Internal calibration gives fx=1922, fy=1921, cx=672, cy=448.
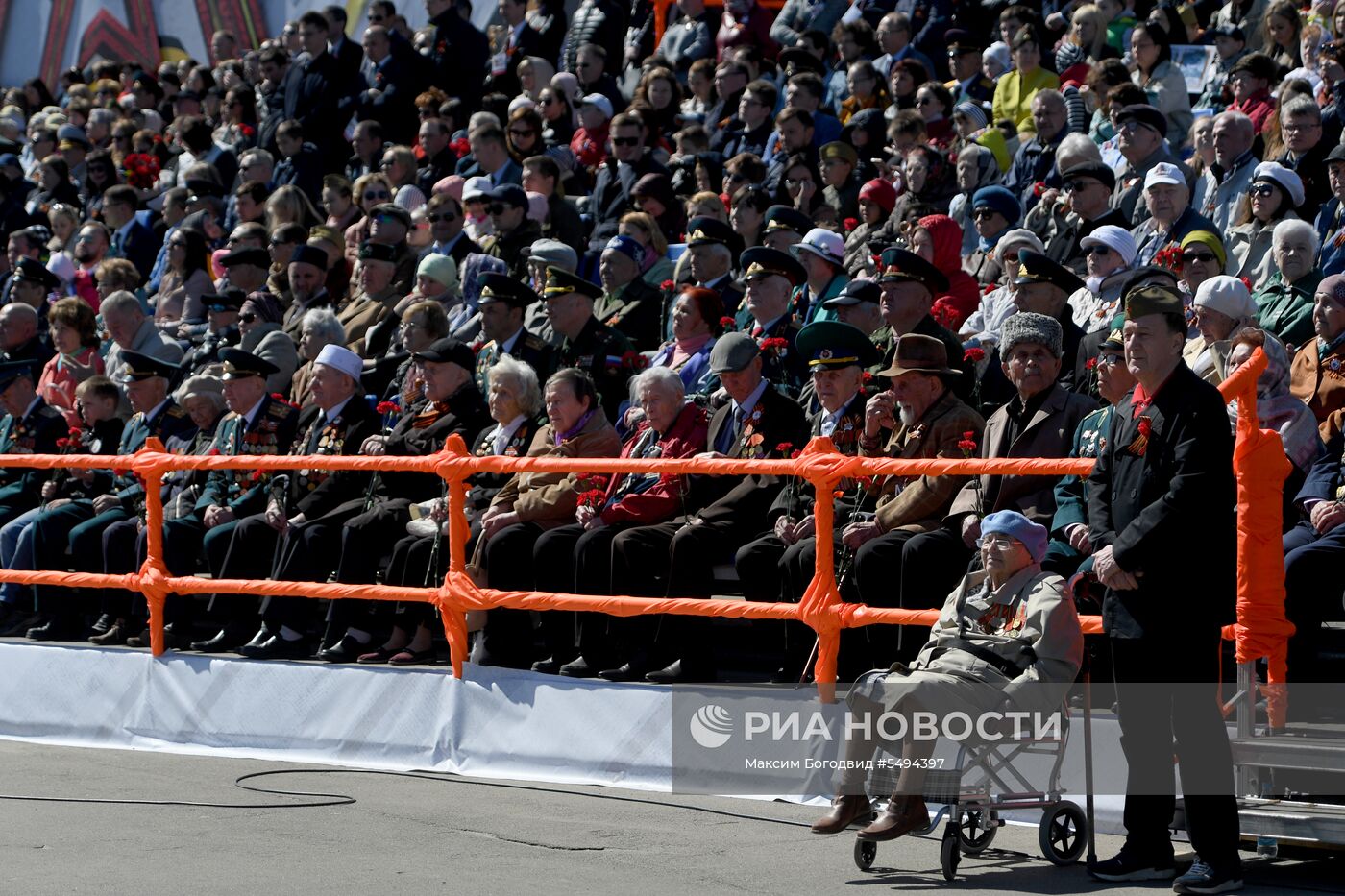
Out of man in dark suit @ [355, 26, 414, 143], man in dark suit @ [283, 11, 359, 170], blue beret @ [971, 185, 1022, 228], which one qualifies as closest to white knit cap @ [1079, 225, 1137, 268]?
blue beret @ [971, 185, 1022, 228]

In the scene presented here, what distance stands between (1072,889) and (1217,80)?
9505 millimetres

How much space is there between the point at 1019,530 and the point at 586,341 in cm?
511

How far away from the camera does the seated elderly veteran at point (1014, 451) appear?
812 centimetres

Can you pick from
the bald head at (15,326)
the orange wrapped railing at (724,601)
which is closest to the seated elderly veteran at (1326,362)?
the orange wrapped railing at (724,601)

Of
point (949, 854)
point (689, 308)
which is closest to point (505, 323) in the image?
point (689, 308)

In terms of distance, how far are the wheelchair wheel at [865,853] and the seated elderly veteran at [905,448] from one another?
164 cm

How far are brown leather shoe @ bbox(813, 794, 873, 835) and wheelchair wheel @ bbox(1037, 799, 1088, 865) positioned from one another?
0.64m

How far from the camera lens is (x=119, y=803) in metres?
8.34

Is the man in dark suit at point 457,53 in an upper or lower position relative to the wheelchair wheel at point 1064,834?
upper

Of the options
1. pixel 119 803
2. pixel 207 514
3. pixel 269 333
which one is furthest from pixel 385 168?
pixel 119 803

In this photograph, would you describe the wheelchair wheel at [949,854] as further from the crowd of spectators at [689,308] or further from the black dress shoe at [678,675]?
the black dress shoe at [678,675]

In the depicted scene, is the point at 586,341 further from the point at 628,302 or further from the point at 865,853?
the point at 865,853

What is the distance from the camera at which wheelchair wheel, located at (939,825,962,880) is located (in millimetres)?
6648

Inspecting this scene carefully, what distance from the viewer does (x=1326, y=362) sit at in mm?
8680
